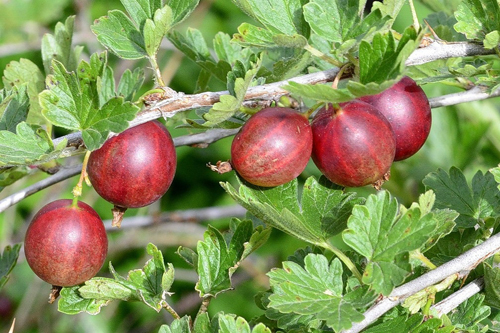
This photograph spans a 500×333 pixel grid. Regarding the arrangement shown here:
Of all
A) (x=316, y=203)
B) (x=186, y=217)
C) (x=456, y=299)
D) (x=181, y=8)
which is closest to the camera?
(x=456, y=299)

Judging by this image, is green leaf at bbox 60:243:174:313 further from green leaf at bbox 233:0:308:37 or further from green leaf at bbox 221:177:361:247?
green leaf at bbox 233:0:308:37

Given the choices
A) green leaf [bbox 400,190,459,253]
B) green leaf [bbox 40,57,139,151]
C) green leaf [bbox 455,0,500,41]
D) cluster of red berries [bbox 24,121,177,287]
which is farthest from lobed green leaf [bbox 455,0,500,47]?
green leaf [bbox 40,57,139,151]

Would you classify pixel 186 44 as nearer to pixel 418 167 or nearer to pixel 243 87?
pixel 243 87

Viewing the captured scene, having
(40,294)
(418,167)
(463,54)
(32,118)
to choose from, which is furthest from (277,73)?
(40,294)

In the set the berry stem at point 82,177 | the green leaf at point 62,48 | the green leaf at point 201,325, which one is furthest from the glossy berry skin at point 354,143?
the green leaf at point 62,48

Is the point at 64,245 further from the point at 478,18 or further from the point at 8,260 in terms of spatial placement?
the point at 478,18

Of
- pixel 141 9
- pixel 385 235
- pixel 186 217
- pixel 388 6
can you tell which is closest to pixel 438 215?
pixel 385 235
